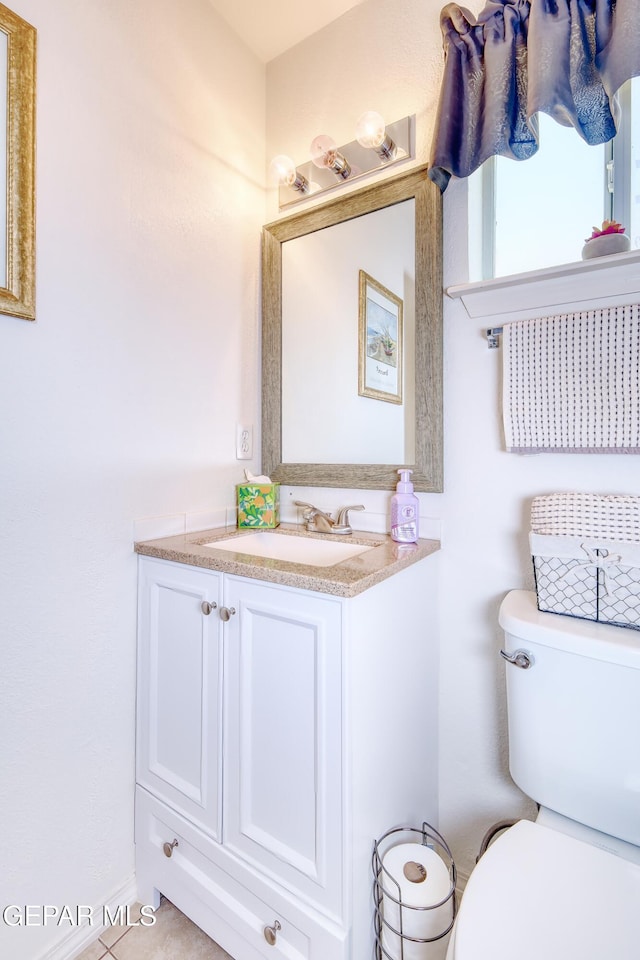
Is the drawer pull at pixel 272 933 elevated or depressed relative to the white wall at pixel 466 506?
depressed

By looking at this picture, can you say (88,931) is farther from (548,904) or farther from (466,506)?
(466,506)

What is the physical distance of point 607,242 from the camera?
89 centimetres

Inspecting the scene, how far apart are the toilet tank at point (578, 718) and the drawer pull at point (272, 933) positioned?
60 cm

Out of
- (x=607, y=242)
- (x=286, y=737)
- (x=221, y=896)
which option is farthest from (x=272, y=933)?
(x=607, y=242)

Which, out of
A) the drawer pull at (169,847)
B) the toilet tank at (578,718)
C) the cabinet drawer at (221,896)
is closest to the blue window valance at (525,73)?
the toilet tank at (578,718)

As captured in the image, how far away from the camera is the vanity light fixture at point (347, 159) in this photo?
4.12 feet

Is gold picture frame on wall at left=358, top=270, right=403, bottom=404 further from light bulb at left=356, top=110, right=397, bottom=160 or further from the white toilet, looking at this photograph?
the white toilet

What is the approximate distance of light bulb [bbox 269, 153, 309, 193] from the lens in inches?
55.5

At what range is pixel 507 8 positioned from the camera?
A: 1.00 metres

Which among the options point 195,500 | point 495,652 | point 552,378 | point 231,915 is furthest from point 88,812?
point 552,378

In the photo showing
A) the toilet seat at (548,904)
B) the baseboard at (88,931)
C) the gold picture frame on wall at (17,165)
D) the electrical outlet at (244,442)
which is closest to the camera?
the toilet seat at (548,904)

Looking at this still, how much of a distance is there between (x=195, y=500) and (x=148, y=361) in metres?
0.42

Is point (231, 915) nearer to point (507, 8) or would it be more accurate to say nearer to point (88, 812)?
point (88, 812)

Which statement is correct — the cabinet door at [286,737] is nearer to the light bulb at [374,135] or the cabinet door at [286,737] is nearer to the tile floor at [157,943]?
the tile floor at [157,943]
